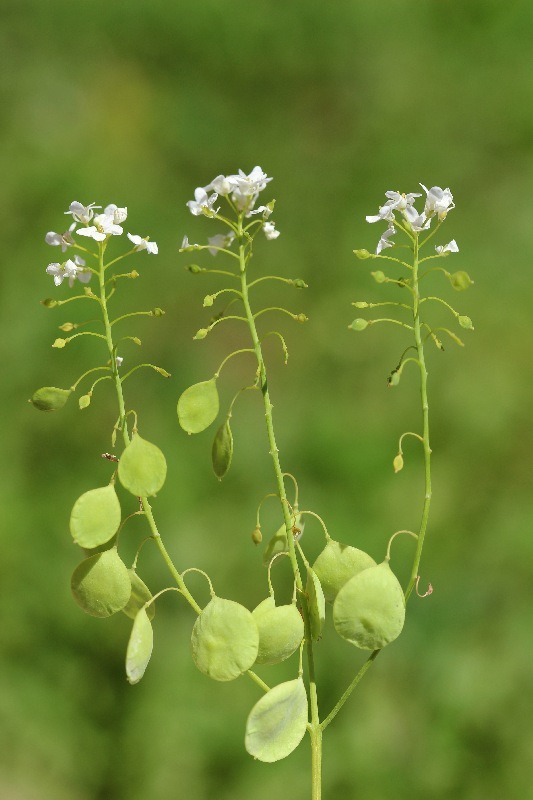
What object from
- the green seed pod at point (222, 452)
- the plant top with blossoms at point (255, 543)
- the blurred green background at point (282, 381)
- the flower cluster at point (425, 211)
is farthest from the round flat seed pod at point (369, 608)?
the blurred green background at point (282, 381)

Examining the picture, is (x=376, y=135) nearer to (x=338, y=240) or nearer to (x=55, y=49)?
(x=338, y=240)

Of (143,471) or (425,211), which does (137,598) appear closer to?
(143,471)

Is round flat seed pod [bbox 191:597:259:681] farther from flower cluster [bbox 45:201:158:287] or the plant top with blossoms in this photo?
flower cluster [bbox 45:201:158:287]

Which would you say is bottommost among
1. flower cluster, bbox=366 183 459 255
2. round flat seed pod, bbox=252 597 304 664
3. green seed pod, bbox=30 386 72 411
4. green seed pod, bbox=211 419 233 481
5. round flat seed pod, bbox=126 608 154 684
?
round flat seed pod, bbox=126 608 154 684

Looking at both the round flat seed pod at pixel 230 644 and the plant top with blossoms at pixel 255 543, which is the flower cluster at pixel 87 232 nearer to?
the plant top with blossoms at pixel 255 543

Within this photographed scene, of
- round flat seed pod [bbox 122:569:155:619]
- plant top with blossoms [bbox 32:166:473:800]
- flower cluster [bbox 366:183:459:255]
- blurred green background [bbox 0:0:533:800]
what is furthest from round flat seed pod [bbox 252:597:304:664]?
blurred green background [bbox 0:0:533:800]

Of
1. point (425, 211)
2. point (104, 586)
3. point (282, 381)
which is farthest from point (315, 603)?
point (282, 381)

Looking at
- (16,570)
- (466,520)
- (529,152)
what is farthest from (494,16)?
(16,570)
